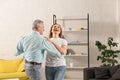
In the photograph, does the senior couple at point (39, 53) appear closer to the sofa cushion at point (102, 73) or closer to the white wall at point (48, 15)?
the sofa cushion at point (102, 73)

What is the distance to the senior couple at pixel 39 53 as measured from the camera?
283 centimetres

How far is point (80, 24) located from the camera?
251 inches

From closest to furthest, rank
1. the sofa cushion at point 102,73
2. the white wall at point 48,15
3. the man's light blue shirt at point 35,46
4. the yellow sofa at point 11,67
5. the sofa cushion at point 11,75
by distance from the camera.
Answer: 1. the man's light blue shirt at point 35,46
2. the sofa cushion at point 102,73
3. the sofa cushion at point 11,75
4. the yellow sofa at point 11,67
5. the white wall at point 48,15

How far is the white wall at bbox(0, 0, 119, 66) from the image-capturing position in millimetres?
6316

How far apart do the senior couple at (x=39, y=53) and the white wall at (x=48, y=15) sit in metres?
3.31

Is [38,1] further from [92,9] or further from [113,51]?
[113,51]

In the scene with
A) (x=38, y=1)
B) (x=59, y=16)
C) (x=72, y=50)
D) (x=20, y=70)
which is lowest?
(x=20, y=70)

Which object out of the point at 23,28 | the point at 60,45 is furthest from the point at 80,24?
the point at 60,45

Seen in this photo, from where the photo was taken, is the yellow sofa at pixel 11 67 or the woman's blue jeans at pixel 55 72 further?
the yellow sofa at pixel 11 67

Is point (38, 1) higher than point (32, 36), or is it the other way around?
point (38, 1)

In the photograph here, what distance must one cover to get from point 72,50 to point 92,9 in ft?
3.91

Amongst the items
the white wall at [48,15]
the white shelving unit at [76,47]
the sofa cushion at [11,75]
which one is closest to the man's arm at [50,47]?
the sofa cushion at [11,75]

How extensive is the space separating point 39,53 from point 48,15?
3696 millimetres

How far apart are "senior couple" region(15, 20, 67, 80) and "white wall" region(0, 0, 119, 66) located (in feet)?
10.9
